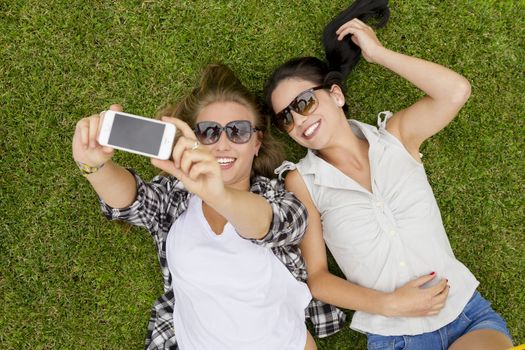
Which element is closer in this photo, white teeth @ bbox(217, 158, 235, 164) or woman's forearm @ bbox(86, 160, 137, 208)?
woman's forearm @ bbox(86, 160, 137, 208)

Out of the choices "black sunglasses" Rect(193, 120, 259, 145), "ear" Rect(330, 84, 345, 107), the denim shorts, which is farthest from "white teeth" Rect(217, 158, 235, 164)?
the denim shorts

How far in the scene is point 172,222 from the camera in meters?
3.55

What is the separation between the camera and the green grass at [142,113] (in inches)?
162

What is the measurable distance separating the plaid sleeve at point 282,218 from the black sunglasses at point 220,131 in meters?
0.41

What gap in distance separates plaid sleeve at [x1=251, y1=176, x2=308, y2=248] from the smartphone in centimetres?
87

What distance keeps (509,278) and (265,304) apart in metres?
2.13

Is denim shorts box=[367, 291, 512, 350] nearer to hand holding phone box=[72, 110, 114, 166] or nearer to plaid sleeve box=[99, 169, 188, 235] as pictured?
plaid sleeve box=[99, 169, 188, 235]

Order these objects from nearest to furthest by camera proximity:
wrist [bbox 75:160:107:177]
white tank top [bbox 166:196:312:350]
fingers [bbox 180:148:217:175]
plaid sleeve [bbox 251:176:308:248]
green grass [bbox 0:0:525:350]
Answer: fingers [bbox 180:148:217:175], wrist [bbox 75:160:107:177], plaid sleeve [bbox 251:176:308:248], white tank top [bbox 166:196:312:350], green grass [bbox 0:0:525:350]

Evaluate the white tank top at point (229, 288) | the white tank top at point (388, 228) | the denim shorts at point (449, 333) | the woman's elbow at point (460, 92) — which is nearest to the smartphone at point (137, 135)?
the white tank top at point (229, 288)

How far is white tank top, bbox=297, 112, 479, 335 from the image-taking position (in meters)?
3.47

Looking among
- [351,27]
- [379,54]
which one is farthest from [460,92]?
[351,27]

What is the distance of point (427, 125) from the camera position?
3.50 metres

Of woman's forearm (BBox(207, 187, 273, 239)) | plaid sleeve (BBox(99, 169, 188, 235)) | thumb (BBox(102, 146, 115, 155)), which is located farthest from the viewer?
plaid sleeve (BBox(99, 169, 188, 235))

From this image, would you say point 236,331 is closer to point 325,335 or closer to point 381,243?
point 325,335
